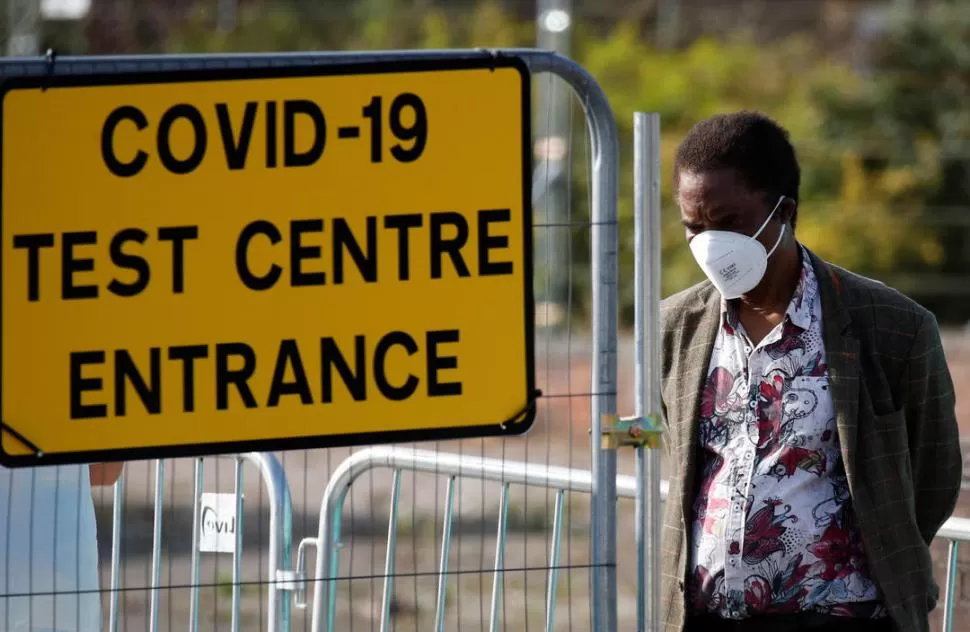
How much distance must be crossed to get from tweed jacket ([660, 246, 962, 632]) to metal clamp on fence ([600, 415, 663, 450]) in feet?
0.86

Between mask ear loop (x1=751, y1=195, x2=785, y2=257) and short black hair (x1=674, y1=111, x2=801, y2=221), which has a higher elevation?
short black hair (x1=674, y1=111, x2=801, y2=221)

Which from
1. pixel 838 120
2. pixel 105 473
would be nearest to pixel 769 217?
pixel 105 473

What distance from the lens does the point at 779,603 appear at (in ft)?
8.82

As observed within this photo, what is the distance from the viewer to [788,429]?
2.70m

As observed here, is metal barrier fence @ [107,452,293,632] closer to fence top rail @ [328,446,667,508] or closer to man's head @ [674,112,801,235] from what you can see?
fence top rail @ [328,446,667,508]

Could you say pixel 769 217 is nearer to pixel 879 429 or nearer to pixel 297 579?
pixel 879 429

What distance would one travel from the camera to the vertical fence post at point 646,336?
258cm

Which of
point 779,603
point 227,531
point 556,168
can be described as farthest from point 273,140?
point 556,168

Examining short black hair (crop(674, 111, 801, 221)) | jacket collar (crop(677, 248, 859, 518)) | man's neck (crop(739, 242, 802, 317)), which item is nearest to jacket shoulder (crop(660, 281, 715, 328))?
jacket collar (crop(677, 248, 859, 518))

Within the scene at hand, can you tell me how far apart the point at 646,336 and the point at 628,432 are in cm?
18

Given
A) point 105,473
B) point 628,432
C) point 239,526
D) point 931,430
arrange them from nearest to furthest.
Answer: point 628,432, point 931,430, point 105,473, point 239,526

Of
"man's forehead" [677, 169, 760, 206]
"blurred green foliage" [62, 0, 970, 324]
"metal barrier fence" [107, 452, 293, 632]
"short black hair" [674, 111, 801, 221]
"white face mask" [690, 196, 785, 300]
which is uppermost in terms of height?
"blurred green foliage" [62, 0, 970, 324]

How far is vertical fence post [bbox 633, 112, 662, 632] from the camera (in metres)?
2.58

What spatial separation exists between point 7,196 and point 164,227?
266 mm
